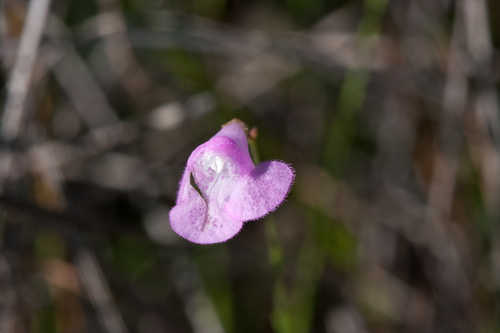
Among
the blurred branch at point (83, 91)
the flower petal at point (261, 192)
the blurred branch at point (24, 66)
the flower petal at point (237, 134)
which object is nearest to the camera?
the flower petal at point (261, 192)

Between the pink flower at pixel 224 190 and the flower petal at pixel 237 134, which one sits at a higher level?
the flower petal at pixel 237 134

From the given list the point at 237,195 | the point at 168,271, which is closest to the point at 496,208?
the point at 168,271

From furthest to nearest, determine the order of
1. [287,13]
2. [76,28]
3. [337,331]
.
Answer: [287,13]
[76,28]
[337,331]

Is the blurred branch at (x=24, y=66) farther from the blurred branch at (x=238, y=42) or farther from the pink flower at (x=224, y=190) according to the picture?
the pink flower at (x=224, y=190)

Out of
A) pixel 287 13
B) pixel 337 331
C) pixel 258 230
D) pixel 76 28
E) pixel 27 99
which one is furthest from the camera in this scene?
pixel 287 13

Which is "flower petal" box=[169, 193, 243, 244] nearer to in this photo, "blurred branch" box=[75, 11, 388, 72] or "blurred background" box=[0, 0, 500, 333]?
"blurred background" box=[0, 0, 500, 333]

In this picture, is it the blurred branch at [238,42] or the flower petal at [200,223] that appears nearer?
the flower petal at [200,223]

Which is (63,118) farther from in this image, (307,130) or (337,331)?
(337,331)

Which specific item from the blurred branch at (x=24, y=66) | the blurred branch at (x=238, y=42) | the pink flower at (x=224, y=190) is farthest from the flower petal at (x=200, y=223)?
the blurred branch at (x=238, y=42)
